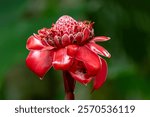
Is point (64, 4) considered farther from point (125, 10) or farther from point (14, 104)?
point (14, 104)

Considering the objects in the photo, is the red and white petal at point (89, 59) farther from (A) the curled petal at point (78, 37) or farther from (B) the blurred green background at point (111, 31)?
(B) the blurred green background at point (111, 31)

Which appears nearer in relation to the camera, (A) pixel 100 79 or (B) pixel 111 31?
(A) pixel 100 79

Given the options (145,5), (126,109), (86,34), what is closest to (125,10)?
(145,5)

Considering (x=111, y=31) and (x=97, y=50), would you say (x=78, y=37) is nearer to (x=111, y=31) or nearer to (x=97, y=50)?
(x=97, y=50)

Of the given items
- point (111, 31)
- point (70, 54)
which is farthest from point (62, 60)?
point (111, 31)

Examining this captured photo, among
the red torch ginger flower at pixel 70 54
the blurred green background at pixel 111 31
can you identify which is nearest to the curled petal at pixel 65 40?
the red torch ginger flower at pixel 70 54

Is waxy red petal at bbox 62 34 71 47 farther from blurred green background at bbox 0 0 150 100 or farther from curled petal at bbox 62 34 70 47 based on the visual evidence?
blurred green background at bbox 0 0 150 100
